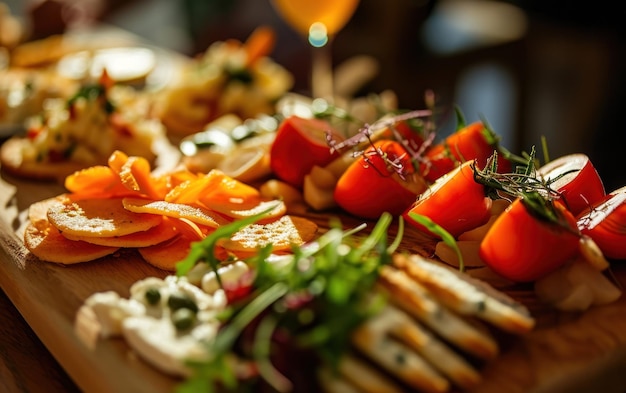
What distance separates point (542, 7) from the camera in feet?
13.0

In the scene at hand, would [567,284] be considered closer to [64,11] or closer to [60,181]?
[60,181]

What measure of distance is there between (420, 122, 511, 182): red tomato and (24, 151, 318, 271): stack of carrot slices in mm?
315

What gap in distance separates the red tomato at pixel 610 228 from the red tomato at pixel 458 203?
0.66 feet

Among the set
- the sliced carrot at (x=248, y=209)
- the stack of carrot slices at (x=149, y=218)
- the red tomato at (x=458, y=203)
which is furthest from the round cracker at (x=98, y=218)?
the red tomato at (x=458, y=203)

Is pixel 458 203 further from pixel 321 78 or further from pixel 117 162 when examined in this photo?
pixel 321 78

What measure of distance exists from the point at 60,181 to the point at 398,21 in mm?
2928

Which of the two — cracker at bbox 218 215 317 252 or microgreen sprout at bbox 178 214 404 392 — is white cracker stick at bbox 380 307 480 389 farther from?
cracker at bbox 218 215 317 252

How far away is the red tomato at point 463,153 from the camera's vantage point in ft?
5.60

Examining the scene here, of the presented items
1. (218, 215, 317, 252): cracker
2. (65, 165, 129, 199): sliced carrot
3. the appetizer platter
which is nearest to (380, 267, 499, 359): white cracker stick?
the appetizer platter

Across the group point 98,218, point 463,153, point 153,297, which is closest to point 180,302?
point 153,297

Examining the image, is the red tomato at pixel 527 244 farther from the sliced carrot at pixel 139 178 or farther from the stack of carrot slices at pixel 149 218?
the sliced carrot at pixel 139 178

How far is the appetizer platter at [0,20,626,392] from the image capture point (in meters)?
1.08

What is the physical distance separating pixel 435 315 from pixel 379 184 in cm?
59

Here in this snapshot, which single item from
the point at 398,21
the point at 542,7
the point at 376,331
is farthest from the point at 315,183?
the point at 398,21
